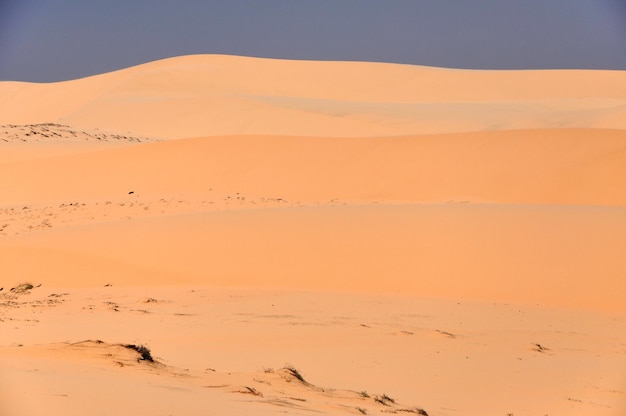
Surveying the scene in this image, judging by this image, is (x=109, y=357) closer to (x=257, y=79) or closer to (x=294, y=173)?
(x=294, y=173)

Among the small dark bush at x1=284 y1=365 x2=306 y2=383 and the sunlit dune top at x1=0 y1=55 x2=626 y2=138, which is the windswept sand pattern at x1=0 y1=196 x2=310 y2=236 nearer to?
the small dark bush at x1=284 y1=365 x2=306 y2=383

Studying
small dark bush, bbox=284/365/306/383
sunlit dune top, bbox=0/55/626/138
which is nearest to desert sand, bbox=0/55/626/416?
small dark bush, bbox=284/365/306/383

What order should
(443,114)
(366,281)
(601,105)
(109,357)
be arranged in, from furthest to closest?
(601,105) < (443,114) < (366,281) < (109,357)

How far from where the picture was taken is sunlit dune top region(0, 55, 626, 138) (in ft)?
154

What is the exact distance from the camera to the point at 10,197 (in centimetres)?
2184

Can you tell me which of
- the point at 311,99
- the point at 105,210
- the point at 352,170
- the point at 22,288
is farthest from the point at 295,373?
the point at 311,99

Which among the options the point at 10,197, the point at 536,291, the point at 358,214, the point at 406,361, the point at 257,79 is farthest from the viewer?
the point at 257,79

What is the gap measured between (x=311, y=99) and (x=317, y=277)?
4590 cm

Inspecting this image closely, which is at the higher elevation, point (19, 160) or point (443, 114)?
point (443, 114)

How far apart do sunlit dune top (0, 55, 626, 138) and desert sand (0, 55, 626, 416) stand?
68.1 feet

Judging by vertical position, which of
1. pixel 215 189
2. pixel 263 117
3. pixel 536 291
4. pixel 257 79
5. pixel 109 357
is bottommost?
pixel 109 357

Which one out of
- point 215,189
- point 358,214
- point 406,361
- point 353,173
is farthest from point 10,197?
point 406,361

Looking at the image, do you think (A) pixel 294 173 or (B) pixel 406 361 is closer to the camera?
(B) pixel 406 361

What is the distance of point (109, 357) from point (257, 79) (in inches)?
2427
